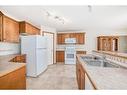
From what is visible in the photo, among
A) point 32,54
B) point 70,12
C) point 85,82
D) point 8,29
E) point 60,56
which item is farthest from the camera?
point 60,56

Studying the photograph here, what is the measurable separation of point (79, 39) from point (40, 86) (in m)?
4.33

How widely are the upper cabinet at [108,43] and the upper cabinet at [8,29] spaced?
4.35 meters

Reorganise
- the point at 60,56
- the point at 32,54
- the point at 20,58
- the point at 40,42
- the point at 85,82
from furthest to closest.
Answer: the point at 60,56 → the point at 40,42 → the point at 32,54 → the point at 20,58 → the point at 85,82

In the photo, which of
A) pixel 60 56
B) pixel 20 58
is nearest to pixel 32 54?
pixel 20 58

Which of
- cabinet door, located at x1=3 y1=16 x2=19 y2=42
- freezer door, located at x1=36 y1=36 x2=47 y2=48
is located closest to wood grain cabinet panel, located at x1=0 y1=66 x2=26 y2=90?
cabinet door, located at x1=3 y1=16 x2=19 y2=42

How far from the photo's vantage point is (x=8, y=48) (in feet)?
13.3

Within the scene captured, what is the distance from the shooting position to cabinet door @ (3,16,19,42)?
341 cm

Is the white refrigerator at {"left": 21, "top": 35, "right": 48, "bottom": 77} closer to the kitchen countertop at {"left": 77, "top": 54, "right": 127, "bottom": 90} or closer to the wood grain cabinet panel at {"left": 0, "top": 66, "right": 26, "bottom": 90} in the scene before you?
the wood grain cabinet panel at {"left": 0, "top": 66, "right": 26, "bottom": 90}

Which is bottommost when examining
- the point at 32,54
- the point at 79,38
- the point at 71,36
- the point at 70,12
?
the point at 32,54

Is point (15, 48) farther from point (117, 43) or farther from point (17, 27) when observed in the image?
point (117, 43)

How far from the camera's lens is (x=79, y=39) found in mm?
6793

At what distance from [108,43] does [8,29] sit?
4.93 meters

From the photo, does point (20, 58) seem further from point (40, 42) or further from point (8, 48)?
point (40, 42)
